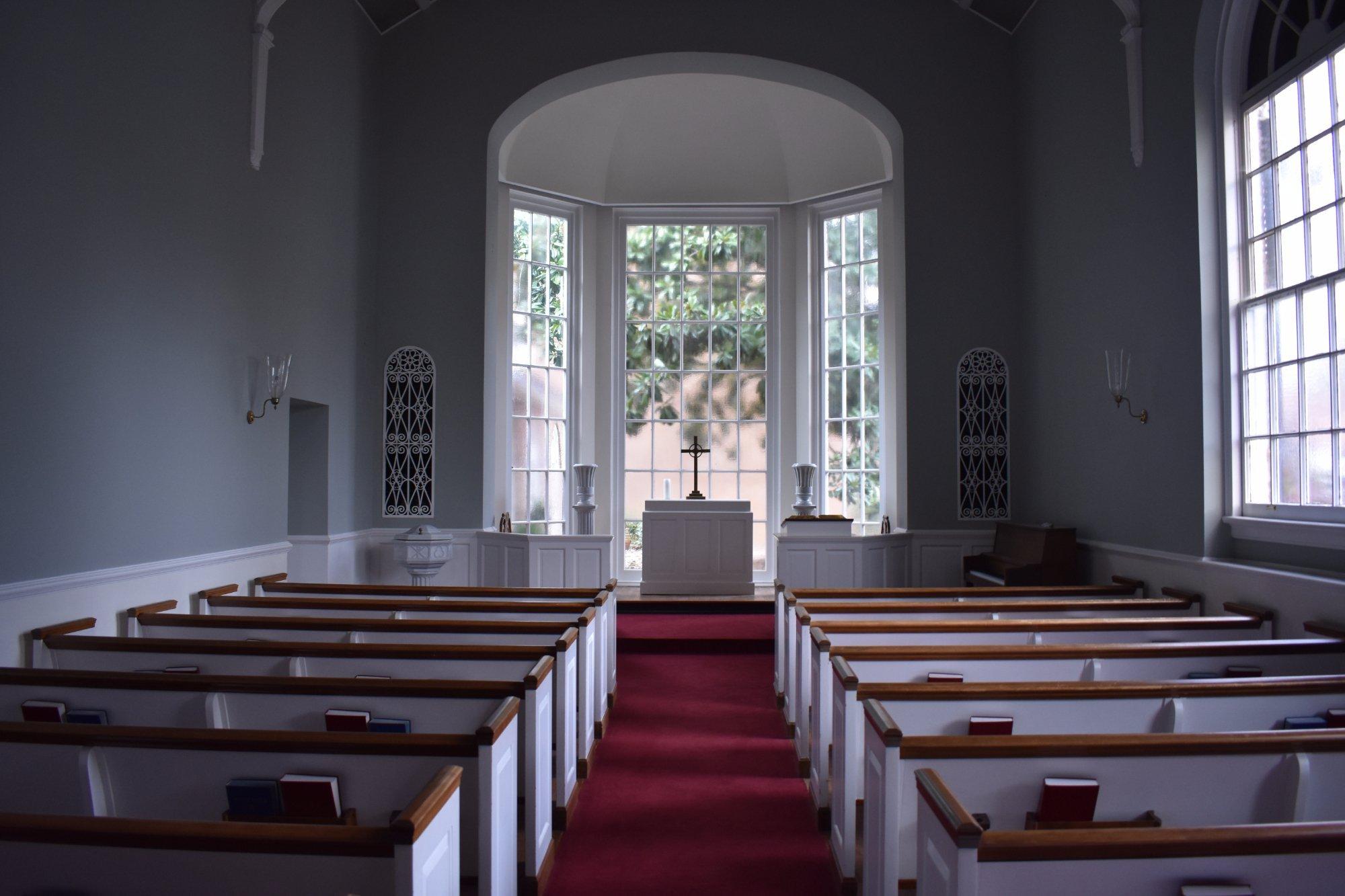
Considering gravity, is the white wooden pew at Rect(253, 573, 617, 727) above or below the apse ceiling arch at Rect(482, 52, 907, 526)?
below

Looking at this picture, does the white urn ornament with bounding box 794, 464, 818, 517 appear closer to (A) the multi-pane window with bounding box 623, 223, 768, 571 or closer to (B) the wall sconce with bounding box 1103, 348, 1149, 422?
(A) the multi-pane window with bounding box 623, 223, 768, 571

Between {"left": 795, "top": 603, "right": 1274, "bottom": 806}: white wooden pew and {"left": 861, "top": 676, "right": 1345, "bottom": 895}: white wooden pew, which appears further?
{"left": 795, "top": 603, "right": 1274, "bottom": 806}: white wooden pew

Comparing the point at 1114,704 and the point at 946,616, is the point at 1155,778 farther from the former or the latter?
the point at 946,616

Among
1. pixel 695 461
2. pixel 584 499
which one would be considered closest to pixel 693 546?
pixel 695 461

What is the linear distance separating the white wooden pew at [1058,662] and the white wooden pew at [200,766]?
51.9 inches

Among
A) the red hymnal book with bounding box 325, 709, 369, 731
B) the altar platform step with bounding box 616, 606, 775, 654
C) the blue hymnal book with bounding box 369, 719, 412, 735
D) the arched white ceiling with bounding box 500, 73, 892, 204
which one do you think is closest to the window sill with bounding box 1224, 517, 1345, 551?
the altar platform step with bounding box 616, 606, 775, 654

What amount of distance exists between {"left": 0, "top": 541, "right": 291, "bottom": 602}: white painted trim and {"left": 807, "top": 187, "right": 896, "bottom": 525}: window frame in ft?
17.7

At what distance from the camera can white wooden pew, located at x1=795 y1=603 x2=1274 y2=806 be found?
11.7 ft

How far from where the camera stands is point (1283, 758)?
213cm

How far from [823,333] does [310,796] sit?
770 centimetres

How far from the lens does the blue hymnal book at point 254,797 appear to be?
2.15 metres

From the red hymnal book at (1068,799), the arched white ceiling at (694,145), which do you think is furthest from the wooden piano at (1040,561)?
the red hymnal book at (1068,799)

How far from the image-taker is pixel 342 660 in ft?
10.7

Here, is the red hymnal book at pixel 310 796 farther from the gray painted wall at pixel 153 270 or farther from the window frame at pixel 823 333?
the window frame at pixel 823 333
